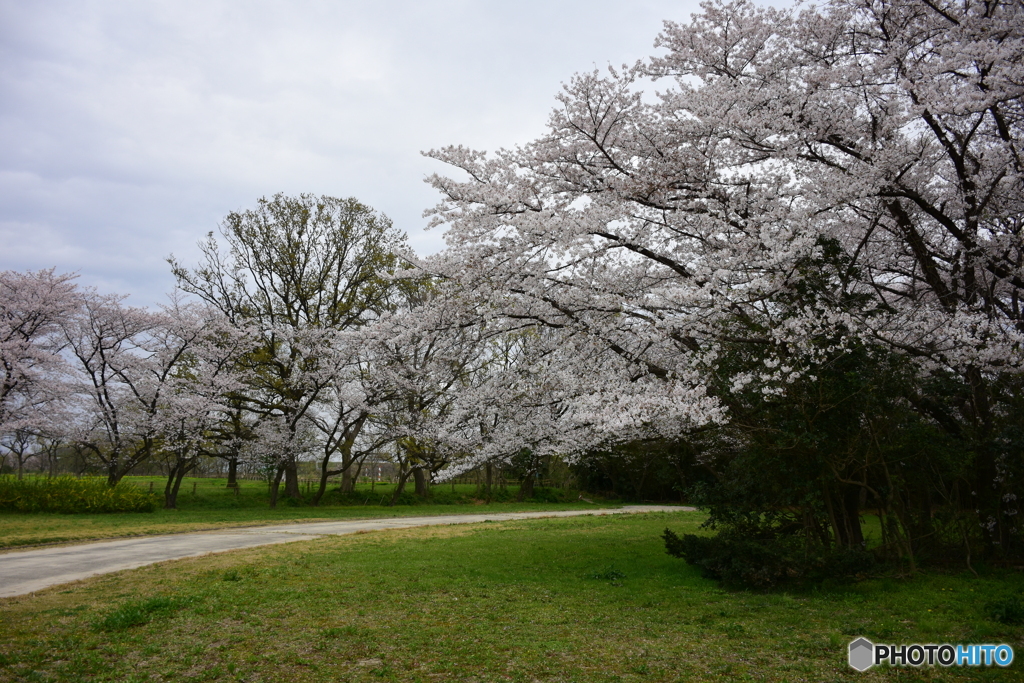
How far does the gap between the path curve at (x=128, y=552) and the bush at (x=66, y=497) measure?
232 inches

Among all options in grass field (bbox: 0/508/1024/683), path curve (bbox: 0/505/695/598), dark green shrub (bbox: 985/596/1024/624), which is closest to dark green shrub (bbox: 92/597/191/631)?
grass field (bbox: 0/508/1024/683)

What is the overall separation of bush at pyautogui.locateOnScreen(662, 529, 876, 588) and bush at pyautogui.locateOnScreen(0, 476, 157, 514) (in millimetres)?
17616

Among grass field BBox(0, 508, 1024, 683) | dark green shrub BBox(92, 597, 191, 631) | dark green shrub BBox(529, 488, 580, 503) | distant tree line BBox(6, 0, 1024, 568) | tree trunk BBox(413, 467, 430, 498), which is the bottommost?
dark green shrub BBox(529, 488, 580, 503)

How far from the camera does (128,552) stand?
10.2 meters

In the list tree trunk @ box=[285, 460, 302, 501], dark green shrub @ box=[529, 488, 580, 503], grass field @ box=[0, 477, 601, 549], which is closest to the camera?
grass field @ box=[0, 477, 601, 549]

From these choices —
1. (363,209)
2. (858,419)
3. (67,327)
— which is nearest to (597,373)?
(858,419)

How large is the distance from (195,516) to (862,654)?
17.6 meters

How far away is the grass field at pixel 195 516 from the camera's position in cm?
1234

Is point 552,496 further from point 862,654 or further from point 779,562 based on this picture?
point 862,654

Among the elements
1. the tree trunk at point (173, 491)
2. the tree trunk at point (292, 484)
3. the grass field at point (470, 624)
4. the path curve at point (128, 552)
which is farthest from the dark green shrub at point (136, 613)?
the tree trunk at point (292, 484)

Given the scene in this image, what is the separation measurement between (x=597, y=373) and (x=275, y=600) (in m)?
5.01

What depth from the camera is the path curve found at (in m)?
7.85

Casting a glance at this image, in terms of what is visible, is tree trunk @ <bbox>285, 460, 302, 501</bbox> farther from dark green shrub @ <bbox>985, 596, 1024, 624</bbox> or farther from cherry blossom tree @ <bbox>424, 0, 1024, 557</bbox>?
dark green shrub @ <bbox>985, 596, 1024, 624</bbox>

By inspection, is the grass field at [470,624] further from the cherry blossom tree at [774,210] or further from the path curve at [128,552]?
the cherry blossom tree at [774,210]
